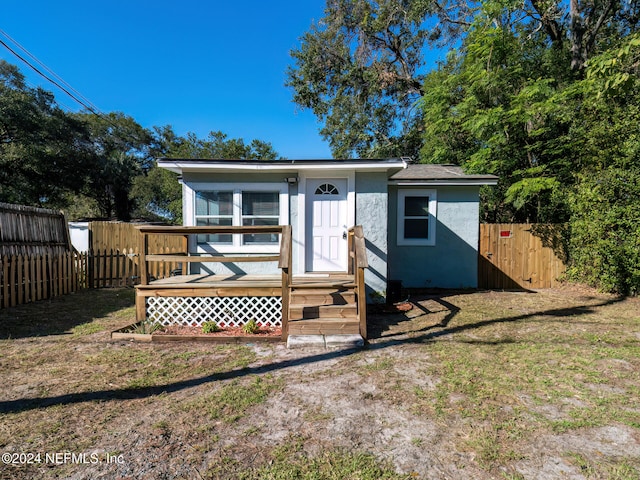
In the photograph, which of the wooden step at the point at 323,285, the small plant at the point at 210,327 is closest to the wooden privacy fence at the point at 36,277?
the small plant at the point at 210,327

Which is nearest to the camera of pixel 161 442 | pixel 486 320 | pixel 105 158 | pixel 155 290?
pixel 161 442

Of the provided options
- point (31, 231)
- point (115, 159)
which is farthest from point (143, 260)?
point (115, 159)

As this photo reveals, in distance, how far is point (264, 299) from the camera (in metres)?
6.10

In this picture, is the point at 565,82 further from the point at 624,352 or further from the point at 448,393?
the point at 448,393

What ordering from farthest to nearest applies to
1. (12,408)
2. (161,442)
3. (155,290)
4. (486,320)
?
(486,320) → (155,290) → (12,408) → (161,442)

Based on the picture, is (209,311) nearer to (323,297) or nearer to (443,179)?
(323,297)

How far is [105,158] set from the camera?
23.7 m

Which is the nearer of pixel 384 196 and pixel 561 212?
pixel 384 196

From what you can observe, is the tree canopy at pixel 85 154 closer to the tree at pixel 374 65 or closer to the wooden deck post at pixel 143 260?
the tree at pixel 374 65

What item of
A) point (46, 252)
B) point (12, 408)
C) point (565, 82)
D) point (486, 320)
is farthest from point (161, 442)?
point (565, 82)

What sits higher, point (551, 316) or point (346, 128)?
point (346, 128)

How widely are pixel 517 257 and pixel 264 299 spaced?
→ 25.0ft

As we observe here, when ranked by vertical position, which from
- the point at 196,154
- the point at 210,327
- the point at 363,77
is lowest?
the point at 210,327

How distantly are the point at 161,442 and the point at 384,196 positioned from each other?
5.75 meters
